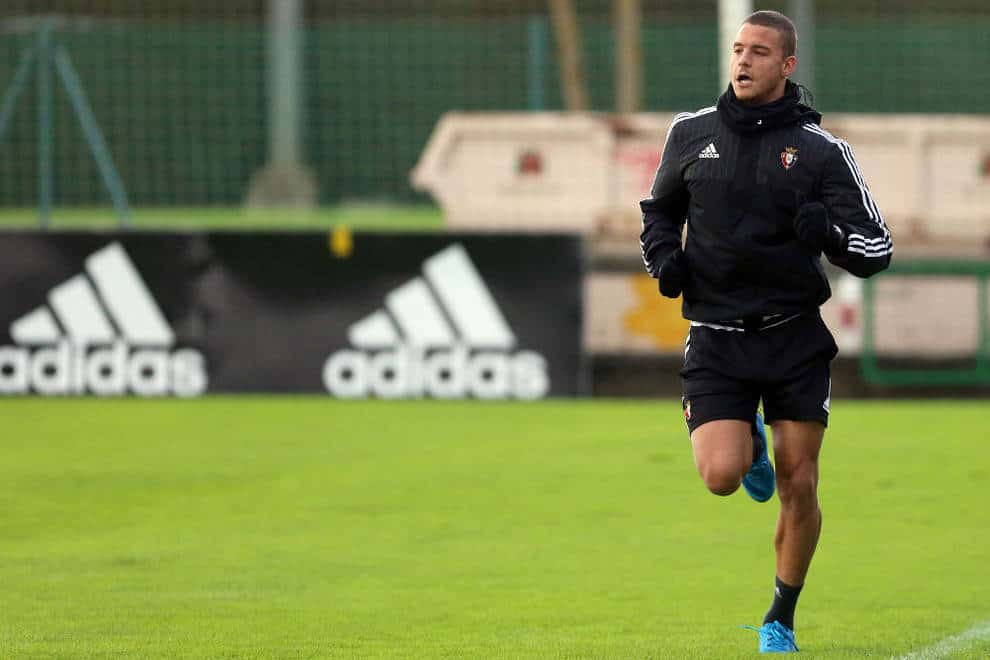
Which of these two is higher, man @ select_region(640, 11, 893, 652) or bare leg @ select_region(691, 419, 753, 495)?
man @ select_region(640, 11, 893, 652)

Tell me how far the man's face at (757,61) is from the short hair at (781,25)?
0.02 m

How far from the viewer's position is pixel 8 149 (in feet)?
55.5

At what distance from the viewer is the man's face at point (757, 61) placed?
20.0 ft

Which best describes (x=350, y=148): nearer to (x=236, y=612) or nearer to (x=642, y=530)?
(x=642, y=530)

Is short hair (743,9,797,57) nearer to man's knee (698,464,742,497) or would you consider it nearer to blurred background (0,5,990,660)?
man's knee (698,464,742,497)

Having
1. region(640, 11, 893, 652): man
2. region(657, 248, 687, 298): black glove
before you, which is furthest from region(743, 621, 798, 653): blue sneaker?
region(657, 248, 687, 298): black glove

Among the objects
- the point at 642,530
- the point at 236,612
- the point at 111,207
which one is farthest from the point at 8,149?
the point at 236,612

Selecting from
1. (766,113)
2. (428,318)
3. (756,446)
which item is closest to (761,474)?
(756,446)

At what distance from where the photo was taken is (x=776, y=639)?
6164mm

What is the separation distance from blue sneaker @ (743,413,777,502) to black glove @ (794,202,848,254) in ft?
2.12

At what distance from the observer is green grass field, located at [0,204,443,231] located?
52.1 ft

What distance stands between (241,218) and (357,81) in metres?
1.67

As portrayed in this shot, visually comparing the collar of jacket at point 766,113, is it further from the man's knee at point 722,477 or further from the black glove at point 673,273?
the man's knee at point 722,477

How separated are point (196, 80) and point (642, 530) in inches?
369
